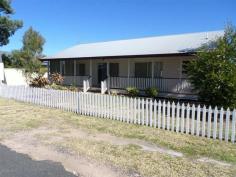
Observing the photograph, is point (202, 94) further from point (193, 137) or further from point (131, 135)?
point (131, 135)

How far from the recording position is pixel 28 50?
45.7 m

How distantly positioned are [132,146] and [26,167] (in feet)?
8.57

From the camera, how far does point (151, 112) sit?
948cm

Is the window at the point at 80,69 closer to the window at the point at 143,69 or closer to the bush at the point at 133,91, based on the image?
the window at the point at 143,69

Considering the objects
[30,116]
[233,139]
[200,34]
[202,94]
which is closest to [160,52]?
[200,34]

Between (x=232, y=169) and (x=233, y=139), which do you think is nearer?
(x=232, y=169)

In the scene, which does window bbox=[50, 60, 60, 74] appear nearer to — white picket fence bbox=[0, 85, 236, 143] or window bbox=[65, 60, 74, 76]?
window bbox=[65, 60, 74, 76]

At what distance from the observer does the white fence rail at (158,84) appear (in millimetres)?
17198

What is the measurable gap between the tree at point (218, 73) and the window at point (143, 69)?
9.20 metres

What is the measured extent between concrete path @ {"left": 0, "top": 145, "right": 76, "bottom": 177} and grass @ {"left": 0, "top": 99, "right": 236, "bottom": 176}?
3.15 ft

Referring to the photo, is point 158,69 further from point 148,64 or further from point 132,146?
point 132,146

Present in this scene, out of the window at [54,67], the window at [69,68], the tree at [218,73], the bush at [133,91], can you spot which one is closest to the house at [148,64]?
the window at [69,68]

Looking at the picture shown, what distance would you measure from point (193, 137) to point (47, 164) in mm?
4262

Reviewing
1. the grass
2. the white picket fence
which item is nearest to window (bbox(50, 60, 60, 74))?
the white picket fence
